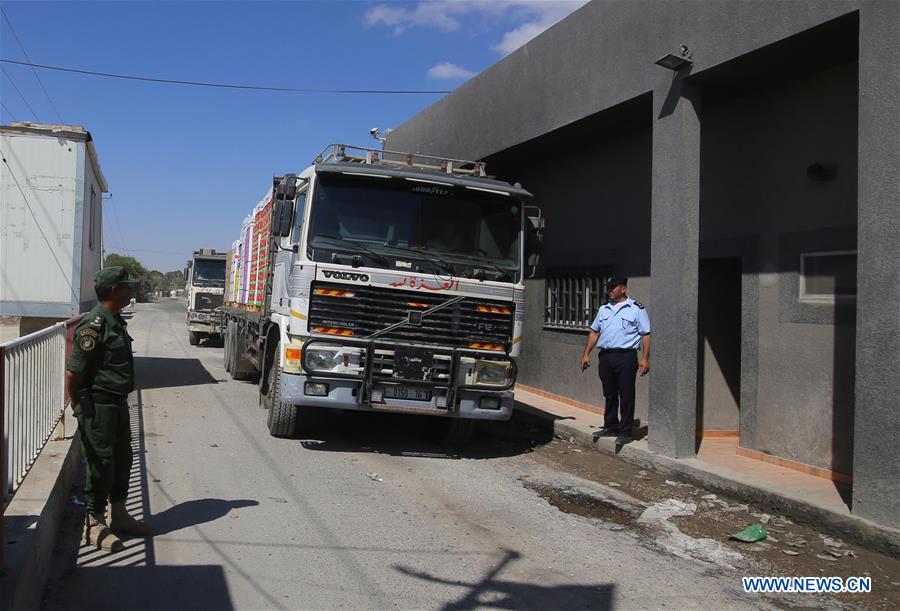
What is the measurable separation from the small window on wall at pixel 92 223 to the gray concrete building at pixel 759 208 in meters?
7.13

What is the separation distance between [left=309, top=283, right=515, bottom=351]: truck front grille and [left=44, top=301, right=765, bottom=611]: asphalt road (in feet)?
4.37

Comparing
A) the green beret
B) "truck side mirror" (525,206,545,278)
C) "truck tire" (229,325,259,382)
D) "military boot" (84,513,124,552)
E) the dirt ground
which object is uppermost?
"truck side mirror" (525,206,545,278)

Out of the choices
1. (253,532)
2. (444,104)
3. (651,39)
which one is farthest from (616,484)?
(444,104)

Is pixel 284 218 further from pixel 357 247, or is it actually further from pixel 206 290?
pixel 206 290

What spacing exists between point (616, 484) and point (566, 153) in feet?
20.6

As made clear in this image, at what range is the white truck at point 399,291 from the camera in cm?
732

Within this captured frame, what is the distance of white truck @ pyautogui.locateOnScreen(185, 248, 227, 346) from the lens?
2330 cm

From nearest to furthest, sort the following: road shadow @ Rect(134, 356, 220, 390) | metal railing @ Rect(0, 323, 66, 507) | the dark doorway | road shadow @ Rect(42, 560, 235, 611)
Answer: road shadow @ Rect(42, 560, 235, 611) < metal railing @ Rect(0, 323, 66, 507) < the dark doorway < road shadow @ Rect(134, 356, 220, 390)

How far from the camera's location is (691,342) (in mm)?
7594

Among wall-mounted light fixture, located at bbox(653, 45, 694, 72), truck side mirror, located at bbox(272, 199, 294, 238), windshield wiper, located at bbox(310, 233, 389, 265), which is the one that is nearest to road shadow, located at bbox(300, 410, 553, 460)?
windshield wiper, located at bbox(310, 233, 389, 265)

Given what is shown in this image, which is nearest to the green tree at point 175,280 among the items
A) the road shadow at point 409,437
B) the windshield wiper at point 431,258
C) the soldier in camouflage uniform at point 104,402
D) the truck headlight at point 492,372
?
the road shadow at point 409,437

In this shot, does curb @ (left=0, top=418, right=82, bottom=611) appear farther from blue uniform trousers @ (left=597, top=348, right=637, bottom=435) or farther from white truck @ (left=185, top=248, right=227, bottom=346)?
white truck @ (left=185, top=248, right=227, bottom=346)

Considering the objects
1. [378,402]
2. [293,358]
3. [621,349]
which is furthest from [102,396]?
[621,349]

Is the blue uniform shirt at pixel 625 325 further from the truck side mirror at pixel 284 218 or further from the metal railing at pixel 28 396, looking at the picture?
the metal railing at pixel 28 396
